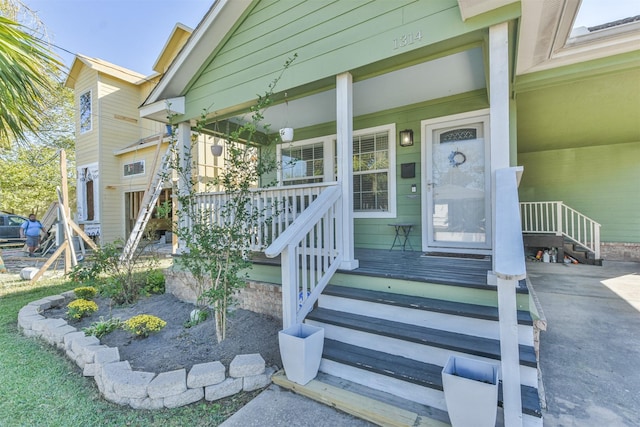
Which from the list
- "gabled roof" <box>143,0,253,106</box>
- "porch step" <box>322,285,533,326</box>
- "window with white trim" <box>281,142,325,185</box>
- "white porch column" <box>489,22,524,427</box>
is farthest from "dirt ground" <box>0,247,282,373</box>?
"gabled roof" <box>143,0,253,106</box>

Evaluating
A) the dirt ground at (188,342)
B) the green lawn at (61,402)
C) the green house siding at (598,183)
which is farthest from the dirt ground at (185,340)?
the green house siding at (598,183)

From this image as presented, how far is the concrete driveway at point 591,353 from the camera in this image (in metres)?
2.02

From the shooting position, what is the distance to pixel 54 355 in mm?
3008

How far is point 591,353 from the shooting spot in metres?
2.81

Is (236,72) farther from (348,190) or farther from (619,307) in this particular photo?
(619,307)

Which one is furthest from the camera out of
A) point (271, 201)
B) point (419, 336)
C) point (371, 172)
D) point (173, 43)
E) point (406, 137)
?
point (173, 43)

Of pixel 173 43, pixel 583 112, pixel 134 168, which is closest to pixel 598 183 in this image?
pixel 583 112

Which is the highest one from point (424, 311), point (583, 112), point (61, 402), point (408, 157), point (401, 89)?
point (401, 89)

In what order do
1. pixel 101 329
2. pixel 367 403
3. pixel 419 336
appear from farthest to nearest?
1. pixel 101 329
2. pixel 419 336
3. pixel 367 403

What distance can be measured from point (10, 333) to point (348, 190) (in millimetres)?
4315

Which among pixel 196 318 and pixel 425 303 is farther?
pixel 196 318

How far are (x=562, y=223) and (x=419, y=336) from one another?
7.75 m

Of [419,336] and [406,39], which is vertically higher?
[406,39]

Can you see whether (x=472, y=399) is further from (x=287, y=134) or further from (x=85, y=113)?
(x=85, y=113)
